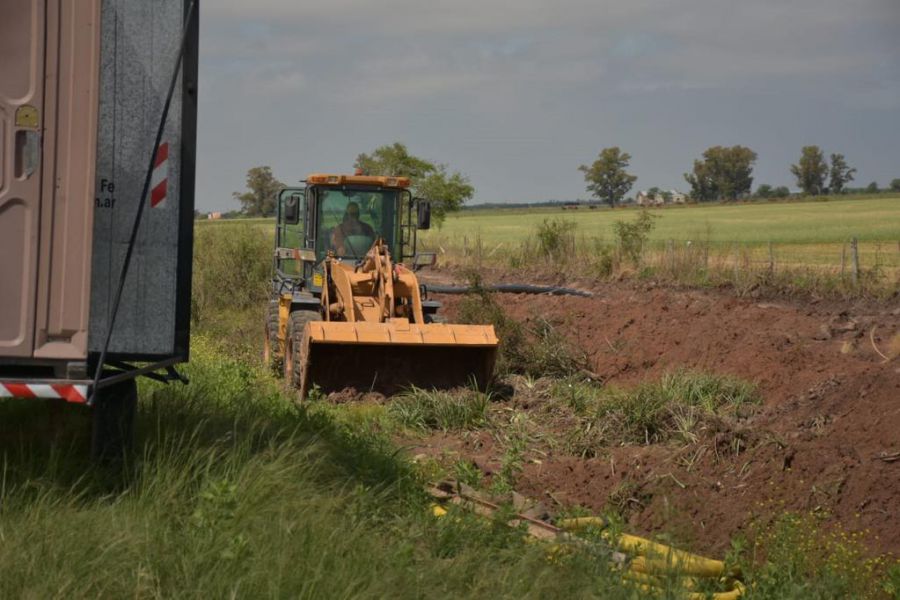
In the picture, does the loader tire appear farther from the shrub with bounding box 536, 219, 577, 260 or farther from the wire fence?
the shrub with bounding box 536, 219, 577, 260

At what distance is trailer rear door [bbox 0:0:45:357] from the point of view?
5.95 m

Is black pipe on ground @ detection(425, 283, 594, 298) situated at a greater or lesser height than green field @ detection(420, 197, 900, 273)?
lesser

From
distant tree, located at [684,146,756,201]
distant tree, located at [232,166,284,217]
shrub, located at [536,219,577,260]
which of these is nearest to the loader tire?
shrub, located at [536,219,577,260]

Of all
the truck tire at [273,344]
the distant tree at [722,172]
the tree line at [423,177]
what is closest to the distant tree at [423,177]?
the tree line at [423,177]

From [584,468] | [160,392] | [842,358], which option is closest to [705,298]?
[842,358]

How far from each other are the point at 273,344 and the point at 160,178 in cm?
988

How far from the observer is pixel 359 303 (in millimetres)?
14188

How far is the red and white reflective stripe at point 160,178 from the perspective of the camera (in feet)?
20.9

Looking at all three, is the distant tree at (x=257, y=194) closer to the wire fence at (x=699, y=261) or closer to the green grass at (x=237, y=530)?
the wire fence at (x=699, y=261)

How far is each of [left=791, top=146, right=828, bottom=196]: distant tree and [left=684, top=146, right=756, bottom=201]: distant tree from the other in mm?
6226

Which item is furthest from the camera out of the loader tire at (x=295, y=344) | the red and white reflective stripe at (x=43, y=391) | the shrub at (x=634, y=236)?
the shrub at (x=634, y=236)

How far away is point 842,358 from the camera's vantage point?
14391 mm

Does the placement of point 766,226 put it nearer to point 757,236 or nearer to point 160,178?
point 757,236

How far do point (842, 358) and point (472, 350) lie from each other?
457 cm
